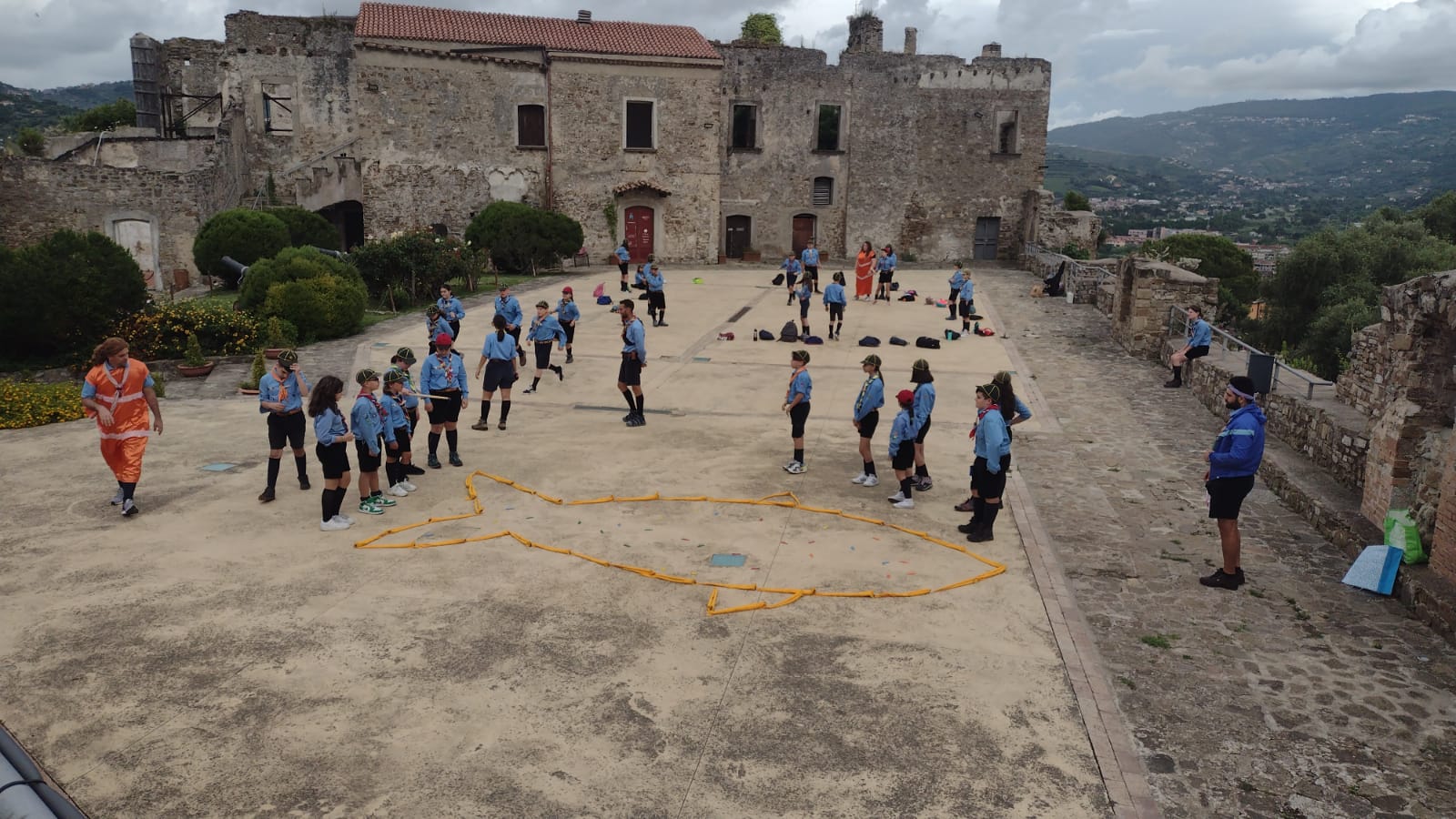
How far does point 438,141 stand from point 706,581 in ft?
96.0

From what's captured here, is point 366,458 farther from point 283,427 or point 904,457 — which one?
point 904,457

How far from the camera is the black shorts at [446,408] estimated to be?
38.1ft

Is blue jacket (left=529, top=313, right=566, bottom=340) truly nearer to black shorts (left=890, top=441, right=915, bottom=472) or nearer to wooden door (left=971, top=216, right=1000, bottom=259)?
black shorts (left=890, top=441, right=915, bottom=472)

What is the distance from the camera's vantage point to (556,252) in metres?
32.0

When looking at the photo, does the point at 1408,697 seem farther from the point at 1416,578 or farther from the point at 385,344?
the point at 385,344

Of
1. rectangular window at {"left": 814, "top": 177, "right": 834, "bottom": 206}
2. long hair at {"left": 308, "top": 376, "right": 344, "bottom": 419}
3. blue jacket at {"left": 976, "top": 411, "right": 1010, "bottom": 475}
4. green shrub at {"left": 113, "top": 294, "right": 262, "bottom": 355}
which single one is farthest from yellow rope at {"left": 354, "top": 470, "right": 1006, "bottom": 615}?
rectangular window at {"left": 814, "top": 177, "right": 834, "bottom": 206}

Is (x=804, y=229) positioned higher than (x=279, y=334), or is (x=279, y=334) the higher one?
(x=804, y=229)

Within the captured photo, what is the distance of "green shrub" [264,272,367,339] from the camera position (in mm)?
19688

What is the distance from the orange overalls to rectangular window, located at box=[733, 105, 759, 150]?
30389 millimetres

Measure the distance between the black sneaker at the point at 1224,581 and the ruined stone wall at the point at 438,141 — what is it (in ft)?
99.7

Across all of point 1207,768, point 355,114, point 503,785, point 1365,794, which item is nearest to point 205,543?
point 503,785

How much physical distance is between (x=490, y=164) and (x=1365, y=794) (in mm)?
33231

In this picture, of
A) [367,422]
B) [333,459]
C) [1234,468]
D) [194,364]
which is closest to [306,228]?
[194,364]

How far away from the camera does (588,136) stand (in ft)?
115
